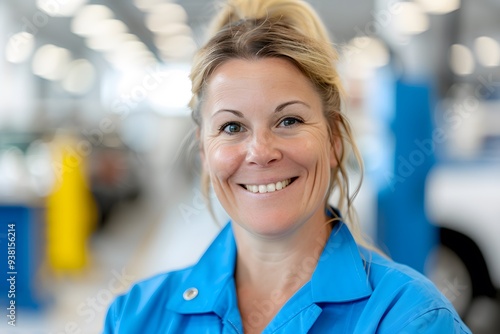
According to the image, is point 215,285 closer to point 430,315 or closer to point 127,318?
point 127,318

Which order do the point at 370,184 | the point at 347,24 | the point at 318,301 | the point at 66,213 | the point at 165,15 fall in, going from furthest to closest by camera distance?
the point at 347,24
the point at 165,15
the point at 66,213
the point at 370,184
the point at 318,301

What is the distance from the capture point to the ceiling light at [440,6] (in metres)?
4.76

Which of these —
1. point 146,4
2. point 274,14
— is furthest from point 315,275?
point 146,4

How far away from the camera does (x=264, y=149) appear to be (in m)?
1.22

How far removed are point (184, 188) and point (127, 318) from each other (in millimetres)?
10474

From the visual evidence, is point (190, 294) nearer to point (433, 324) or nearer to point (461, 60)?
point (433, 324)

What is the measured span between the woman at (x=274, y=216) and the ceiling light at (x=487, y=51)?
367 centimetres

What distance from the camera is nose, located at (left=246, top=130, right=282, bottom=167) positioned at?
1.22 metres

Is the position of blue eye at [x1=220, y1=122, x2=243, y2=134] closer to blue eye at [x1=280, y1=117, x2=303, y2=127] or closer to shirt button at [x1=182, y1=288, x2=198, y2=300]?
blue eye at [x1=280, y1=117, x2=303, y2=127]

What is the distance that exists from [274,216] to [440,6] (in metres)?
4.09

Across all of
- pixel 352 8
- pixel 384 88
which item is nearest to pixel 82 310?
pixel 384 88

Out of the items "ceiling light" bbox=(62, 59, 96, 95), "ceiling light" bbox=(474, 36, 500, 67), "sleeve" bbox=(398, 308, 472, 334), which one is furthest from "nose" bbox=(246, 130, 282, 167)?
"ceiling light" bbox=(62, 59, 96, 95)

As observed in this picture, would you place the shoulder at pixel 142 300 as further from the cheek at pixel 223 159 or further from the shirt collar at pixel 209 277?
the cheek at pixel 223 159

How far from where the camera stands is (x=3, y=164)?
6352 millimetres
